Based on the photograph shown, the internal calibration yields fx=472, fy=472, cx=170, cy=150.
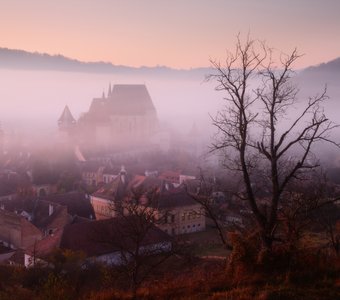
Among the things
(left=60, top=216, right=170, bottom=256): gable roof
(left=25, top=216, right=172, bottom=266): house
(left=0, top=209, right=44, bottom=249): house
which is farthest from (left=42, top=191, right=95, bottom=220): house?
(left=25, top=216, right=172, bottom=266): house

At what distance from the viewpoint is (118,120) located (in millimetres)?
77250

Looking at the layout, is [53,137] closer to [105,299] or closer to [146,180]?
[146,180]

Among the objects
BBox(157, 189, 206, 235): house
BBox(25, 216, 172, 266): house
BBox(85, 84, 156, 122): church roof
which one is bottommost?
BBox(157, 189, 206, 235): house

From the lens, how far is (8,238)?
999 inches

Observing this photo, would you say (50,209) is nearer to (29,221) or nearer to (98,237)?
(29,221)

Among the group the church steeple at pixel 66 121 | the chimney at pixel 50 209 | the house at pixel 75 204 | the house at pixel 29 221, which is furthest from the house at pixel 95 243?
the church steeple at pixel 66 121

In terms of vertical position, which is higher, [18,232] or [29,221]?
[29,221]

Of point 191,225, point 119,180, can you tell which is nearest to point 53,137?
point 119,180

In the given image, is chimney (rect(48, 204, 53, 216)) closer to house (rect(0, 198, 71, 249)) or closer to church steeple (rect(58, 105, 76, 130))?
house (rect(0, 198, 71, 249))

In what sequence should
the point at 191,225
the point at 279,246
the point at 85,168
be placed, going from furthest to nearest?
the point at 85,168
the point at 191,225
the point at 279,246

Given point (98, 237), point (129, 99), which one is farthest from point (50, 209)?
point (129, 99)

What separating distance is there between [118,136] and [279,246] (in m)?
69.3

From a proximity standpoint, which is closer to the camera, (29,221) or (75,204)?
(29,221)

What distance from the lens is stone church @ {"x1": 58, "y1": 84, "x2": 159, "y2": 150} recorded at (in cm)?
7219
